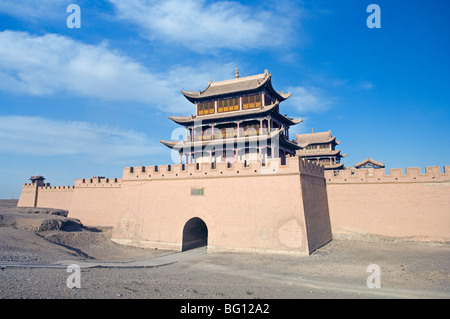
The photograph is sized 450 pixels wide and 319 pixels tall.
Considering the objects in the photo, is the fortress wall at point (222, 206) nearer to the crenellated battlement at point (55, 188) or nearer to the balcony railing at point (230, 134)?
the balcony railing at point (230, 134)

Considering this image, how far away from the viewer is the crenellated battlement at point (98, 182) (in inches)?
981

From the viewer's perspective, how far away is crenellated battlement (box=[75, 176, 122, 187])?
24.9 metres

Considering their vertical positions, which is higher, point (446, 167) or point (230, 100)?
point (230, 100)

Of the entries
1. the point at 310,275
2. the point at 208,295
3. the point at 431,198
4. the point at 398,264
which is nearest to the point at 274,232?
the point at 310,275

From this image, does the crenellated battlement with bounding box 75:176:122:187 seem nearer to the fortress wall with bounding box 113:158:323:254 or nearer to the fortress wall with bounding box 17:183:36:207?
the fortress wall with bounding box 113:158:323:254

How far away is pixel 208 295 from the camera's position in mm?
8094

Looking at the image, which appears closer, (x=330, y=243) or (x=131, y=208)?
(x=330, y=243)

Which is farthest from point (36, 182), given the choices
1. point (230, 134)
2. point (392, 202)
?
point (392, 202)

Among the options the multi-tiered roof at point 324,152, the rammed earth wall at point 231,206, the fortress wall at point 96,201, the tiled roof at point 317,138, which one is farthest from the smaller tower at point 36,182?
the tiled roof at point 317,138

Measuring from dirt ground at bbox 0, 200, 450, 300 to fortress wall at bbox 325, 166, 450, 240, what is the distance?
73 cm

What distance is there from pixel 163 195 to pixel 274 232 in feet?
24.1

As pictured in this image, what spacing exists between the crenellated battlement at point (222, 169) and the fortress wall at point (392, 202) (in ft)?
7.07

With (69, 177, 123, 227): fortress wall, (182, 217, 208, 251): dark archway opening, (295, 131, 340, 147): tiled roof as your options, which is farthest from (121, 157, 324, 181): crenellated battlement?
(295, 131, 340, 147): tiled roof

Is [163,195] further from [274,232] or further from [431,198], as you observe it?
[431,198]
